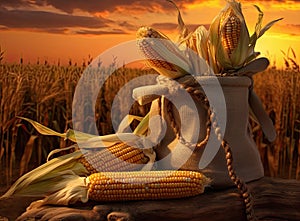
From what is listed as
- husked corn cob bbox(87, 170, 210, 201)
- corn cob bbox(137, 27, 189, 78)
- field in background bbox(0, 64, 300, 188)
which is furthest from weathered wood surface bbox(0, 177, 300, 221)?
field in background bbox(0, 64, 300, 188)

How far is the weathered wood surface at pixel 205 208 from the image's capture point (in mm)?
1362

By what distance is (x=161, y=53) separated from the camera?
5.10 ft

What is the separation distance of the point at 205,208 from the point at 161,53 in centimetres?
50

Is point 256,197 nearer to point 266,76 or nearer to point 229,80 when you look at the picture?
point 229,80

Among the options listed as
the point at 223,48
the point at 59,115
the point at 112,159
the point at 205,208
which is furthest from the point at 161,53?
the point at 59,115

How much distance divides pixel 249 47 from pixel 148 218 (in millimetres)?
707

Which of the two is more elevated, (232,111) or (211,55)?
(211,55)

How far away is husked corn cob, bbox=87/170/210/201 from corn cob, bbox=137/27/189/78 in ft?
1.13

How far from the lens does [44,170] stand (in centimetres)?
155

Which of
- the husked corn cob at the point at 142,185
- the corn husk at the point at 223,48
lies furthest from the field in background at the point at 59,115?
the husked corn cob at the point at 142,185

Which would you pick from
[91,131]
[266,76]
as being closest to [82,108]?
[91,131]

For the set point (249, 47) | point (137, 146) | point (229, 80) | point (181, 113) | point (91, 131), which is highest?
point (249, 47)

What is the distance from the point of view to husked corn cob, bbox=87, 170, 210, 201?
55.8 inches

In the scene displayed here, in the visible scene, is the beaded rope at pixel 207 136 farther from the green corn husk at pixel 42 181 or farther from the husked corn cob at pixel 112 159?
the green corn husk at pixel 42 181
